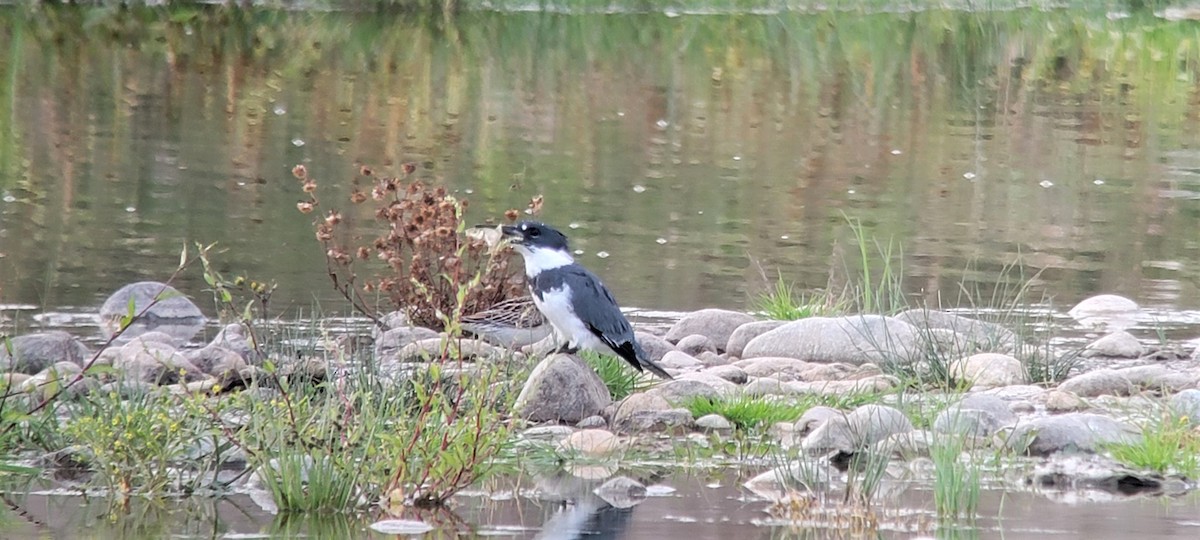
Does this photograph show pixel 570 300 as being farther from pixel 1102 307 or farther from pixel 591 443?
pixel 1102 307

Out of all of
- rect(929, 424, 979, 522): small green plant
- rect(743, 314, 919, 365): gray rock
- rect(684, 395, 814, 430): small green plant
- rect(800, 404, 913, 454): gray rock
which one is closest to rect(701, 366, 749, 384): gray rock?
rect(743, 314, 919, 365): gray rock

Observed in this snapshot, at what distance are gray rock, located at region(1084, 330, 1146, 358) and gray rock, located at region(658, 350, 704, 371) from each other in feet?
5.75

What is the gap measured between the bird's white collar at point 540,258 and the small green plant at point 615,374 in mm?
404

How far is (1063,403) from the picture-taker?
7.31 meters

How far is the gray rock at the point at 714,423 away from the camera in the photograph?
274 inches

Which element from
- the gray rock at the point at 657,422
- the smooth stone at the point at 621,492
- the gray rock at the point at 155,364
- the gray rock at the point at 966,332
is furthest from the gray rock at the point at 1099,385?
the gray rock at the point at 155,364

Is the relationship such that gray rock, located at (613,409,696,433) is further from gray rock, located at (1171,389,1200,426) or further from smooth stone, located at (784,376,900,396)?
gray rock, located at (1171,389,1200,426)

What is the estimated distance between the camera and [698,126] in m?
19.1

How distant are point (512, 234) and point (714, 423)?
105 centimetres

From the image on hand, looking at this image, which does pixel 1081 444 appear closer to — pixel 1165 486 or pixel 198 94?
pixel 1165 486

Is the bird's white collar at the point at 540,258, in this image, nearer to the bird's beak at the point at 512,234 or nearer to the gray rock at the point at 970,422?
the bird's beak at the point at 512,234

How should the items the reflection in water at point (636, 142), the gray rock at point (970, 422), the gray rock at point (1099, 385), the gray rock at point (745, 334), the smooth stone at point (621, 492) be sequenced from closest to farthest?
the smooth stone at point (621, 492) < the gray rock at point (970, 422) < the gray rock at point (1099, 385) < the gray rock at point (745, 334) < the reflection in water at point (636, 142)

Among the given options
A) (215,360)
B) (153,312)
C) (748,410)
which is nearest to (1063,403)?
(748,410)

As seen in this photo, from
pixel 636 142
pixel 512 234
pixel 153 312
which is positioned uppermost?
pixel 512 234
